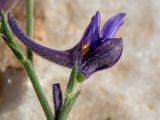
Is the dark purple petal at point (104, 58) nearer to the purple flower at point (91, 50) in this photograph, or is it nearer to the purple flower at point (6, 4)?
the purple flower at point (91, 50)

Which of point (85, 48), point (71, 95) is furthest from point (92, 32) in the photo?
point (71, 95)

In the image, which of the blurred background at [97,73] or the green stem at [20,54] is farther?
the blurred background at [97,73]

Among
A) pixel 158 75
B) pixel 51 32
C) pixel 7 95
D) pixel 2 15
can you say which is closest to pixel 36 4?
pixel 51 32

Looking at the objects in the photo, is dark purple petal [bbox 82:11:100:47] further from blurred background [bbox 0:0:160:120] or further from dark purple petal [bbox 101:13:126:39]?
blurred background [bbox 0:0:160:120]

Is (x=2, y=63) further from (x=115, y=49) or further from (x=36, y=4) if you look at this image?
(x=115, y=49)

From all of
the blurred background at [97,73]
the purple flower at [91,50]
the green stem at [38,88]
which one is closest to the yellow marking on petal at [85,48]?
the purple flower at [91,50]

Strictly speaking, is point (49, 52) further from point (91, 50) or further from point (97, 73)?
point (97, 73)
